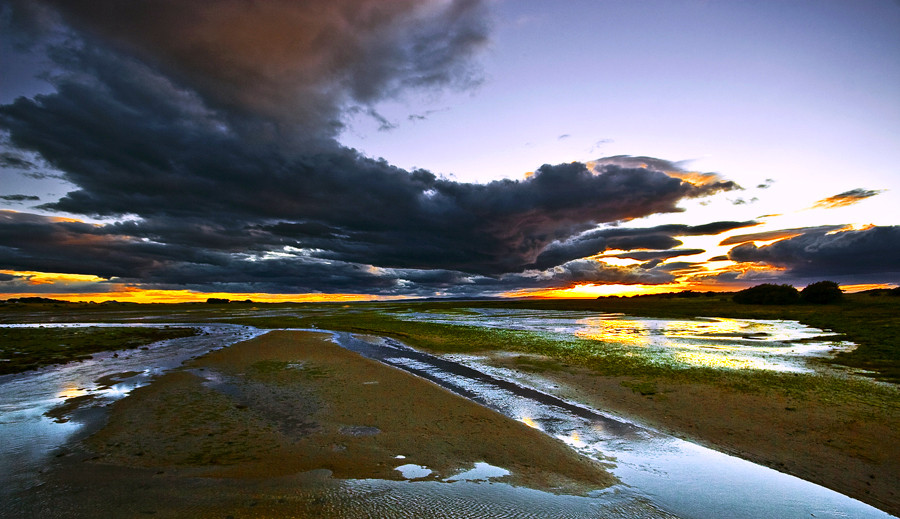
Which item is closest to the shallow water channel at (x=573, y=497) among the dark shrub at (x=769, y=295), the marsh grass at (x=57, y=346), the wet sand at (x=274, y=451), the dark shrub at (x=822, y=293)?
the wet sand at (x=274, y=451)

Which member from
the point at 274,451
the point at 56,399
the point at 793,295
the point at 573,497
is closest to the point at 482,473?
the point at 573,497

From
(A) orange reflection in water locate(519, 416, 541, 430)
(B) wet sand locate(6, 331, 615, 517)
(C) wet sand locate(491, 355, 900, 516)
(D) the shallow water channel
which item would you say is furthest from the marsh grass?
(C) wet sand locate(491, 355, 900, 516)

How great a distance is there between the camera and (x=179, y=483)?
23.5ft

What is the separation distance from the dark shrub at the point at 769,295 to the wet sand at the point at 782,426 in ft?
288

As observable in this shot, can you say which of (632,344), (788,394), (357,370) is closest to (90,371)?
(357,370)

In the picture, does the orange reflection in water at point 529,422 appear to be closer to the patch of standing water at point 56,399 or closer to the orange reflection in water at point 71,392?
the patch of standing water at point 56,399

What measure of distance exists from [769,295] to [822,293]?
8785 mm

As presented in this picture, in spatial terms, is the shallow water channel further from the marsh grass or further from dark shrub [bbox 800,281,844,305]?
dark shrub [bbox 800,281,844,305]

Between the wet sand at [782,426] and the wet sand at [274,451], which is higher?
the wet sand at [274,451]

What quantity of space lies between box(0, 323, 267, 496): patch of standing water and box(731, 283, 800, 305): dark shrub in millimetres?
103644

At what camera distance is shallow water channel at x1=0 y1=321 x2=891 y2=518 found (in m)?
6.63

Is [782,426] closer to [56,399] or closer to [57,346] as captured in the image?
[56,399]

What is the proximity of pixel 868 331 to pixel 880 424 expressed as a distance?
1337 inches

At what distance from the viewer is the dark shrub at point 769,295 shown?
79875 mm
